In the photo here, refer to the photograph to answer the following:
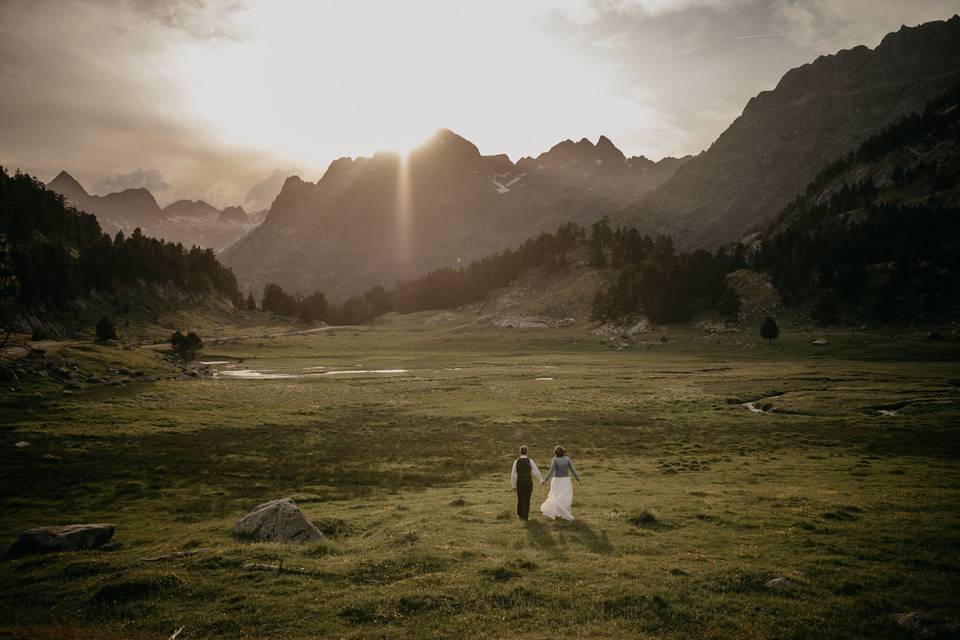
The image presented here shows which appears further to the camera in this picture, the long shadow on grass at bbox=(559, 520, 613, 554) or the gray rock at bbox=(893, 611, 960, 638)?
the long shadow on grass at bbox=(559, 520, 613, 554)

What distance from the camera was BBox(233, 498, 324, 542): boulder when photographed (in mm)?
19844

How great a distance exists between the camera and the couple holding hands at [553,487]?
73.1ft

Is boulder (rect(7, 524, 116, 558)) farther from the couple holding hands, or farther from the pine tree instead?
the pine tree

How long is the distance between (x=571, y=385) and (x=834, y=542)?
2158 inches

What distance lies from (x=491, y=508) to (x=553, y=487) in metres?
3.59

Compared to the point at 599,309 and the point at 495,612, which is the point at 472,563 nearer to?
the point at 495,612

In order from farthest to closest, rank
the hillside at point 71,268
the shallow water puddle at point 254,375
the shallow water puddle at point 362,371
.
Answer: the hillside at point 71,268 < the shallow water puddle at point 362,371 < the shallow water puddle at point 254,375

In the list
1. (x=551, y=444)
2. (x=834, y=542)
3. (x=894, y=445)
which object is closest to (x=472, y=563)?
(x=834, y=542)

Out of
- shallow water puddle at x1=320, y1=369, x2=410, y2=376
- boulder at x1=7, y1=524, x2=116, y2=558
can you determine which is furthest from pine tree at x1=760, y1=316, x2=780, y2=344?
boulder at x1=7, y1=524, x2=116, y2=558

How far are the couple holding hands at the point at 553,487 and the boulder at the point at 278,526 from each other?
889cm

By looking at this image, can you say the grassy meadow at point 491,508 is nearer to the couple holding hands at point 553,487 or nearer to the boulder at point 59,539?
the boulder at point 59,539

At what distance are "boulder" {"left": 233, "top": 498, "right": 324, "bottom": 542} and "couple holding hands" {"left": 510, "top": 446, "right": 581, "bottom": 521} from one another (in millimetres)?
8889

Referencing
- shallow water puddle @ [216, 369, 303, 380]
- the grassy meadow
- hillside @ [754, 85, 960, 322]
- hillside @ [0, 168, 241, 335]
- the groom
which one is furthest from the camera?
hillside @ [0, 168, 241, 335]

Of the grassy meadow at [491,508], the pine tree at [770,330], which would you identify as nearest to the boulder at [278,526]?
the grassy meadow at [491,508]
